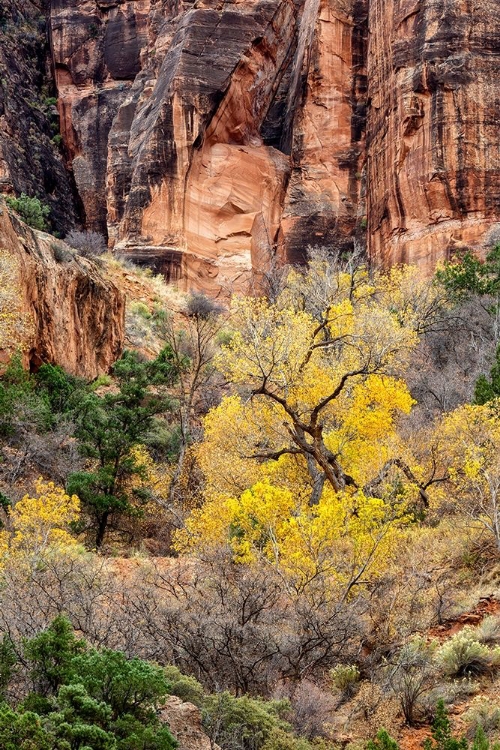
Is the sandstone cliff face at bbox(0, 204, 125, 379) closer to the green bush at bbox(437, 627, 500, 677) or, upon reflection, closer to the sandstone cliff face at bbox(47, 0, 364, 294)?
the sandstone cliff face at bbox(47, 0, 364, 294)

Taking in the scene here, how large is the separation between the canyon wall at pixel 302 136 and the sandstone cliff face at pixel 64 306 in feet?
38.3

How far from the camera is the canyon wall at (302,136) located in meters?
39.5

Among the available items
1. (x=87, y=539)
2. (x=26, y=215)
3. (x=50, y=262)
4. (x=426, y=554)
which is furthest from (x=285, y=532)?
(x=26, y=215)

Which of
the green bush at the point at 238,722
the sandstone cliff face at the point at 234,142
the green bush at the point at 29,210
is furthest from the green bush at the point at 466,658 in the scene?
the green bush at the point at 29,210

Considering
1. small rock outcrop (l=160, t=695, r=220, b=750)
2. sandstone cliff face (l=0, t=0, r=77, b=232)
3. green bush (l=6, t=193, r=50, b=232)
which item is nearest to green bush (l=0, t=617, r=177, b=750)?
small rock outcrop (l=160, t=695, r=220, b=750)

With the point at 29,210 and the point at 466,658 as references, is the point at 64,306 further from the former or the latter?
the point at 466,658

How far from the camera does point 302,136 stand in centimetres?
4659

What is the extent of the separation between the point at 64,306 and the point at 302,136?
22706mm

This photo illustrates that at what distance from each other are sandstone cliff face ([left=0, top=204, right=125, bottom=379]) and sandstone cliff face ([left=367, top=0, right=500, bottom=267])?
1454 centimetres

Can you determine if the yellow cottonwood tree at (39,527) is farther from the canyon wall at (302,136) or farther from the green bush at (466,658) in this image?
the canyon wall at (302,136)

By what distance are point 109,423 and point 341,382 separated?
21.4ft

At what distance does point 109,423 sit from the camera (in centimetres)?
2219

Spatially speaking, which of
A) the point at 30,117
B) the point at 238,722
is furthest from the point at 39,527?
the point at 30,117

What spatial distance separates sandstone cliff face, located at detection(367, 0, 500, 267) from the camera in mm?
38906
